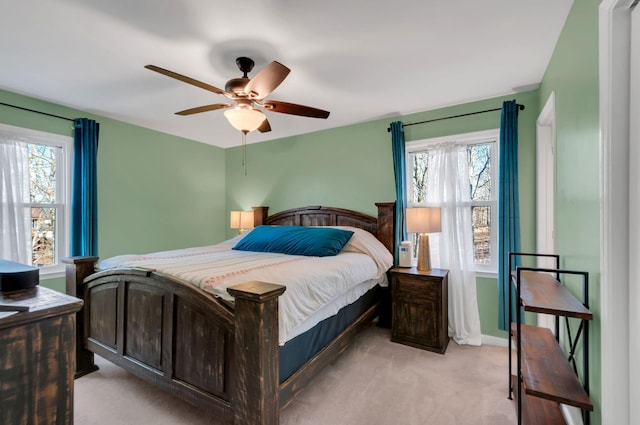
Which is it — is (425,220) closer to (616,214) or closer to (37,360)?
(616,214)

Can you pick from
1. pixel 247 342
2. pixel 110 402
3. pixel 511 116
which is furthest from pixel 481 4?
pixel 110 402

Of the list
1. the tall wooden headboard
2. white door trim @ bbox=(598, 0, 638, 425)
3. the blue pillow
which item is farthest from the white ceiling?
the blue pillow

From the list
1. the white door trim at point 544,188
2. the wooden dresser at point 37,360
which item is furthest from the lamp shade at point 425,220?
the wooden dresser at point 37,360

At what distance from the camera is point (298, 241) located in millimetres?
2965

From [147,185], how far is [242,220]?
4.38ft

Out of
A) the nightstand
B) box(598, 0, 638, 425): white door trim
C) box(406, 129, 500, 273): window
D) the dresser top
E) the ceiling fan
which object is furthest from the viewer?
box(406, 129, 500, 273): window

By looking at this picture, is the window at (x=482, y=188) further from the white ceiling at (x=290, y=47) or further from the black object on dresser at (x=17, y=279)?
the black object on dresser at (x=17, y=279)

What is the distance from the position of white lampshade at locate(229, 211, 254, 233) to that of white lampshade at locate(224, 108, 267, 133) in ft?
7.33

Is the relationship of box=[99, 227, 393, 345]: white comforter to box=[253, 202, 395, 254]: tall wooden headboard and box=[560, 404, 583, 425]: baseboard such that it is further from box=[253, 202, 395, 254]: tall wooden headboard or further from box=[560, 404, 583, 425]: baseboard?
box=[560, 404, 583, 425]: baseboard

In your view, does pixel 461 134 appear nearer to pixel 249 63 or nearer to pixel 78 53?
pixel 249 63

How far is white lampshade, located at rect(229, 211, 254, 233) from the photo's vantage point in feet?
14.2

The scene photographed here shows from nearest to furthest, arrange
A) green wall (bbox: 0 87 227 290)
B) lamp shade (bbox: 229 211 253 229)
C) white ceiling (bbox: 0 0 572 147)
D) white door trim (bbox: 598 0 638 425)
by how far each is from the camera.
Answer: white door trim (bbox: 598 0 638 425), white ceiling (bbox: 0 0 572 147), green wall (bbox: 0 87 227 290), lamp shade (bbox: 229 211 253 229)

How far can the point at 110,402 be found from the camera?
1.95 m

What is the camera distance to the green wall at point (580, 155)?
1286 mm
